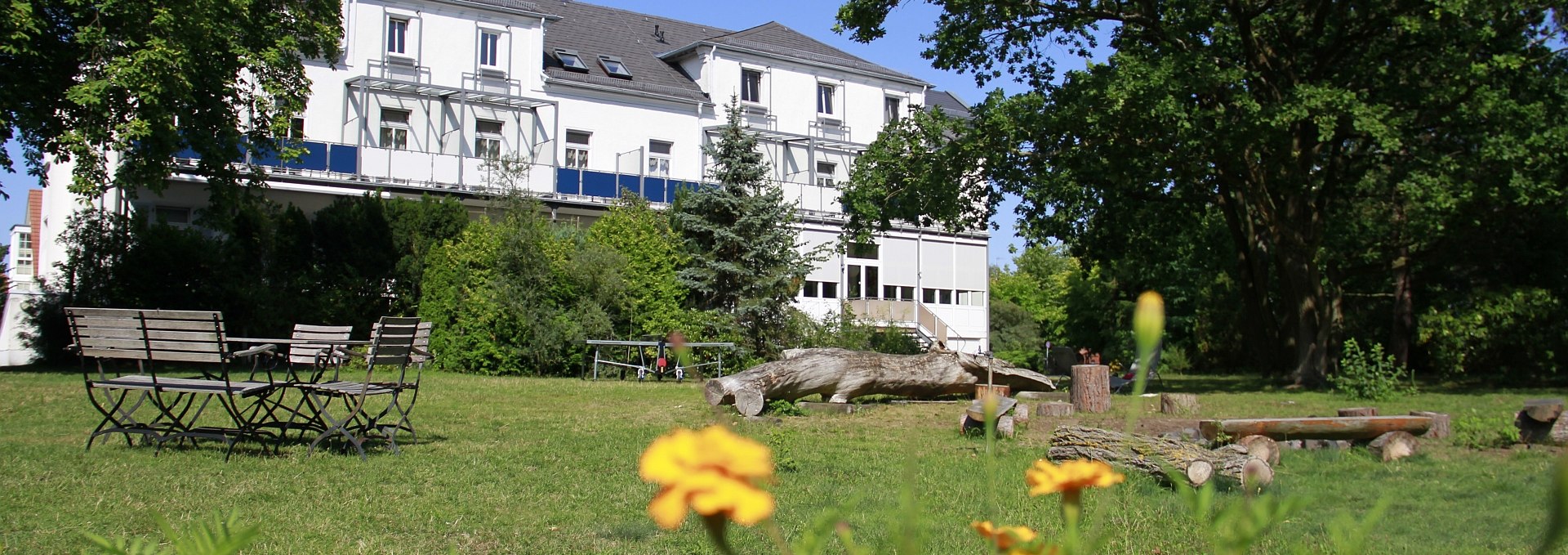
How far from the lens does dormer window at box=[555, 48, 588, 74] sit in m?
32.1

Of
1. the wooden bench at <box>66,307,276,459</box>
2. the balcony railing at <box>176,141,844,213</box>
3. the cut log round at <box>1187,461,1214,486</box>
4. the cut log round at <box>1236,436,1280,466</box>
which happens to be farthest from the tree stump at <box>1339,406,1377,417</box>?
the balcony railing at <box>176,141,844,213</box>

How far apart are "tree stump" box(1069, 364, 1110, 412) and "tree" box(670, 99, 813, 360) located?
990cm

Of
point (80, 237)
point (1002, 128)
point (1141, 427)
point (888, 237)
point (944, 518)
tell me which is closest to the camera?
point (944, 518)

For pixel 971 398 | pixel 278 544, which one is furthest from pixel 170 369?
pixel 278 544

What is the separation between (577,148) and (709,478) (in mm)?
31745

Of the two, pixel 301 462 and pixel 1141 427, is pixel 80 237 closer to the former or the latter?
pixel 301 462

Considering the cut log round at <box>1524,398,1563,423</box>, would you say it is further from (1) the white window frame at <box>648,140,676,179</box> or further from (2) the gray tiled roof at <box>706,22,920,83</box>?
(2) the gray tiled roof at <box>706,22,920,83</box>

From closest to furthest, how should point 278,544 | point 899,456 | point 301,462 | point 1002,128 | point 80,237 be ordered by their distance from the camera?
1. point 278,544
2. point 301,462
3. point 899,456
4. point 1002,128
5. point 80,237

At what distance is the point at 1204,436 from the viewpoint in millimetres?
9219

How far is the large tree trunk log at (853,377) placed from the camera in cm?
1269

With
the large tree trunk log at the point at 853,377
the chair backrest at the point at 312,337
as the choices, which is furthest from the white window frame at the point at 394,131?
the chair backrest at the point at 312,337

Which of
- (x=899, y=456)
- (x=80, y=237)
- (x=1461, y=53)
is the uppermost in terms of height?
(x=1461, y=53)

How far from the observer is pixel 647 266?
70.5 ft

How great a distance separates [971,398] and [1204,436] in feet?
23.4
